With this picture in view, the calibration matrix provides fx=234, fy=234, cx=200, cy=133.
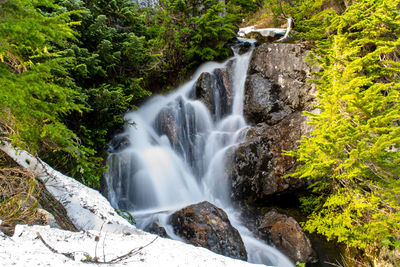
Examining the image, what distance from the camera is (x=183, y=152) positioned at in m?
8.91

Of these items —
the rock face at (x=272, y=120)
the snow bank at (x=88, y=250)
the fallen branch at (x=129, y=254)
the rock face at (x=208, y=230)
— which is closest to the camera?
the snow bank at (x=88, y=250)

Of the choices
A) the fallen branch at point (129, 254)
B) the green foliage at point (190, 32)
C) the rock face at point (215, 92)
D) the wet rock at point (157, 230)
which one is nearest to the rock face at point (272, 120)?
the rock face at point (215, 92)

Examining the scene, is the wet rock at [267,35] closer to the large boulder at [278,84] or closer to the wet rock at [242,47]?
the wet rock at [242,47]

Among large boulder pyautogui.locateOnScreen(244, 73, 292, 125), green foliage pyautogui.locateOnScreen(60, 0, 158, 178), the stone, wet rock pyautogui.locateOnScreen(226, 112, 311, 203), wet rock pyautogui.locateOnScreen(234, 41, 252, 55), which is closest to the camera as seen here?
green foliage pyautogui.locateOnScreen(60, 0, 158, 178)

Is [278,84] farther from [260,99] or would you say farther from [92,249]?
[92,249]

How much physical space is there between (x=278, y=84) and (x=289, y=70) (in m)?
0.67

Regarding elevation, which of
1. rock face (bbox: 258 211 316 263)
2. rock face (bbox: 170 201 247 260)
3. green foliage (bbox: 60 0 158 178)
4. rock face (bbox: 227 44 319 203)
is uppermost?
green foliage (bbox: 60 0 158 178)

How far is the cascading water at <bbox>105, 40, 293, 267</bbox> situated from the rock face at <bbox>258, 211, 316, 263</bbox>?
0.26m

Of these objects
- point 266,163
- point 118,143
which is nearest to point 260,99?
point 266,163

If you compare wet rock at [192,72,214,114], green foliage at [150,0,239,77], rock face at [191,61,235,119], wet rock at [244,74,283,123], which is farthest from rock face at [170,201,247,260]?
green foliage at [150,0,239,77]

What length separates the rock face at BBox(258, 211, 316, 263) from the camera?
5.80m

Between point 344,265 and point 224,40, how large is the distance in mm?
10075

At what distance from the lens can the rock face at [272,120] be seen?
770 cm

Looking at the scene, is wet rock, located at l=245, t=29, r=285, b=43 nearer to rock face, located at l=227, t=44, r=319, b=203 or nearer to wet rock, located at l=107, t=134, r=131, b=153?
rock face, located at l=227, t=44, r=319, b=203
